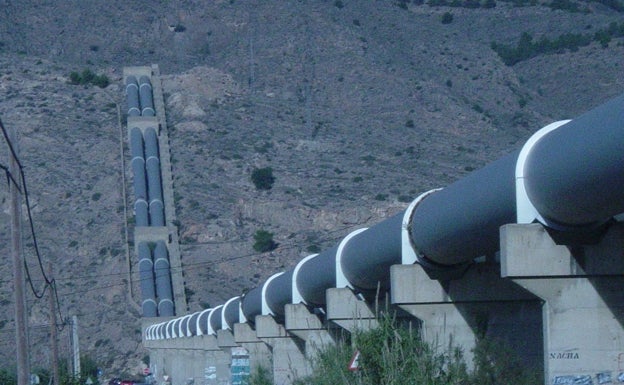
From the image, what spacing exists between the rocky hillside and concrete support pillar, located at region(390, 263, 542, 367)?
A: 132ft

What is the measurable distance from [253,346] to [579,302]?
21192 mm

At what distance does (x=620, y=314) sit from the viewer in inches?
448

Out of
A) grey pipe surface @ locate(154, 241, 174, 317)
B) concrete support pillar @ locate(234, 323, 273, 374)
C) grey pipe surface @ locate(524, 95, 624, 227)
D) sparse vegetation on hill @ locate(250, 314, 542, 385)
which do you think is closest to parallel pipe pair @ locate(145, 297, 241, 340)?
concrete support pillar @ locate(234, 323, 273, 374)

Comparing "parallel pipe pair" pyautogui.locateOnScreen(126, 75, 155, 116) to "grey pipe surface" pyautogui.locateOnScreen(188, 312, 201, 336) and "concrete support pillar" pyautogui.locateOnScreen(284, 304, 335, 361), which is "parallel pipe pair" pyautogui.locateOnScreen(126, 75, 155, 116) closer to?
"grey pipe surface" pyautogui.locateOnScreen(188, 312, 201, 336)

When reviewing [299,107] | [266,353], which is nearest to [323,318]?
[266,353]

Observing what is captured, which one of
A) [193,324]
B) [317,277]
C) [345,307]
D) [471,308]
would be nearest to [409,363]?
[471,308]

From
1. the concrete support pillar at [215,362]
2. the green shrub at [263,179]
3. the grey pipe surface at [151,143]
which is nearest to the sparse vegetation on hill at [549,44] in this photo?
the green shrub at [263,179]

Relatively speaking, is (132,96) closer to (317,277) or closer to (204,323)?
(204,323)

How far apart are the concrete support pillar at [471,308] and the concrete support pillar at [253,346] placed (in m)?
15.9

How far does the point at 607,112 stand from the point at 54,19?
134162mm

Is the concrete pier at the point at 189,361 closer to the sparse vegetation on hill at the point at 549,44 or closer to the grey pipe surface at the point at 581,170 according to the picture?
the grey pipe surface at the point at 581,170

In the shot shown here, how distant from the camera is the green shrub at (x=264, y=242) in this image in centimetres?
7194

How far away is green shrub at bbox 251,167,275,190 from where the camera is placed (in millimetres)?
81438

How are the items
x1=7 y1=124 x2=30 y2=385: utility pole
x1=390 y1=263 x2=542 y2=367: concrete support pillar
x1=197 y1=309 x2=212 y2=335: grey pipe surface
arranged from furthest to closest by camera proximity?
1. x1=197 y1=309 x2=212 y2=335: grey pipe surface
2. x1=7 y1=124 x2=30 y2=385: utility pole
3. x1=390 y1=263 x2=542 y2=367: concrete support pillar
